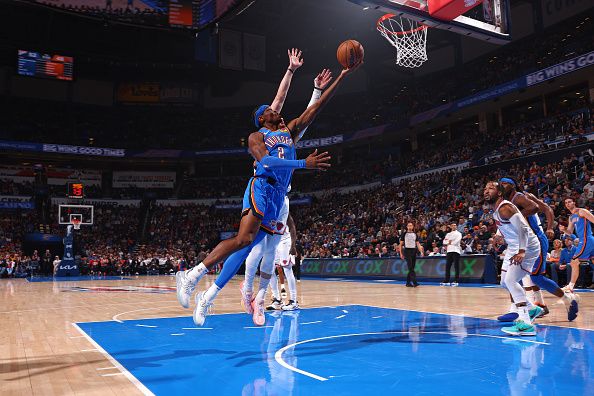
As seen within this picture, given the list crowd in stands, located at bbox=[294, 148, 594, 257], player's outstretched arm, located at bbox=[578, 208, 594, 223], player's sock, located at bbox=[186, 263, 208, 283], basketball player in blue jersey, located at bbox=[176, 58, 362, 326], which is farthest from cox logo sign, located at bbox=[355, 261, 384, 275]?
player's sock, located at bbox=[186, 263, 208, 283]

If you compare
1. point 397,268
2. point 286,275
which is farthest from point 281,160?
point 397,268

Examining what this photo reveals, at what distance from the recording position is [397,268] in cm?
1733

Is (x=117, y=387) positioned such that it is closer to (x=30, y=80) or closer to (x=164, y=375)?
(x=164, y=375)

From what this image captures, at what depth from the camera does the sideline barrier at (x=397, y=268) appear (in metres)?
14.4

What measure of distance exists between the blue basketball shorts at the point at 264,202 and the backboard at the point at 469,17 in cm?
555

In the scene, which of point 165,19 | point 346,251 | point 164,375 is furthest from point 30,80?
point 164,375

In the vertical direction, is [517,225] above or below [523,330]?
above

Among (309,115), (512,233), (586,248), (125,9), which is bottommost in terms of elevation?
(586,248)

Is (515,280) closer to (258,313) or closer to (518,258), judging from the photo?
(518,258)

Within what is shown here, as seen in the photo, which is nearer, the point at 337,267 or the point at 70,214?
the point at 337,267

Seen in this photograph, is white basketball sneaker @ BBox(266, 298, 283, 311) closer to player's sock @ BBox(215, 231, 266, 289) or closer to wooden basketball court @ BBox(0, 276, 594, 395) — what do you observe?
wooden basketball court @ BBox(0, 276, 594, 395)

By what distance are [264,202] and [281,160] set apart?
502 mm

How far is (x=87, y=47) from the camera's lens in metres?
32.2

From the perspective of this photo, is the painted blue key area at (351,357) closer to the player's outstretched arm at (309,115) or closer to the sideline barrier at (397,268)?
the player's outstretched arm at (309,115)
